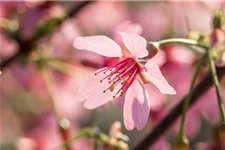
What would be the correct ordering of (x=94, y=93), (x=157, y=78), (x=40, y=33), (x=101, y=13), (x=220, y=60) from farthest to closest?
(x=101, y=13) → (x=40, y=33) → (x=220, y=60) → (x=94, y=93) → (x=157, y=78)

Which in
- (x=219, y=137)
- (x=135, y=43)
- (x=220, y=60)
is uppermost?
(x=135, y=43)

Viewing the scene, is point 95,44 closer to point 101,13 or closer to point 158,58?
point 158,58

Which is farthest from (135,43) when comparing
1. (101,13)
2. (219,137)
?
(101,13)

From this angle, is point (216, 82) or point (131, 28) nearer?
point (216, 82)

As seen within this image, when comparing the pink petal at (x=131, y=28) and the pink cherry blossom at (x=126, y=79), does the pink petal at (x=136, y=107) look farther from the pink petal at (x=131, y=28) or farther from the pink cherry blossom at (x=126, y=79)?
the pink petal at (x=131, y=28)

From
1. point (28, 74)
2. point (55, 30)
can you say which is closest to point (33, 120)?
point (28, 74)

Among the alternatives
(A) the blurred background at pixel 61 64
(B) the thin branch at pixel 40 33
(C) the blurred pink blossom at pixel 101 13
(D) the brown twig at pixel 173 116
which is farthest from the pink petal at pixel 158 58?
(C) the blurred pink blossom at pixel 101 13
